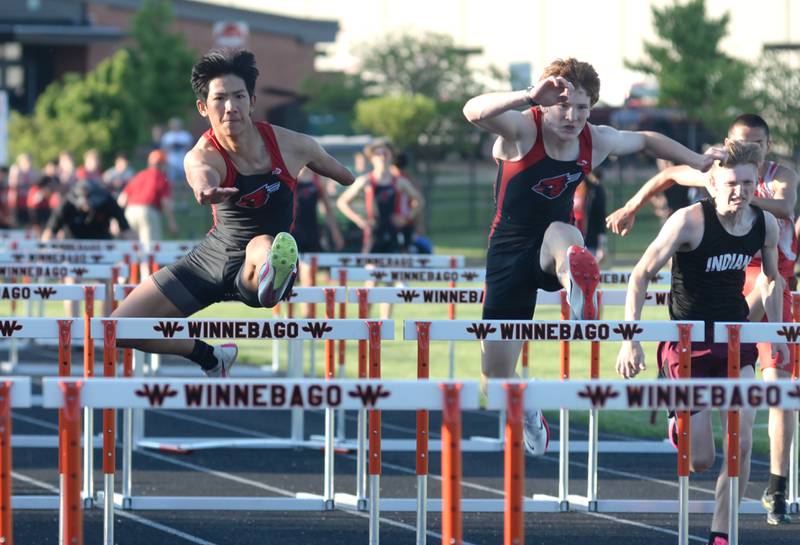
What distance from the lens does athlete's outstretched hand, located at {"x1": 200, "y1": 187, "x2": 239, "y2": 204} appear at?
692 cm

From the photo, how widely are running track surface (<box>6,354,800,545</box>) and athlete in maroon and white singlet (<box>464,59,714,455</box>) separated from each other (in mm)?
709

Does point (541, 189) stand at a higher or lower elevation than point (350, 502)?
higher

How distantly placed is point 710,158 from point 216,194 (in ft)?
7.39

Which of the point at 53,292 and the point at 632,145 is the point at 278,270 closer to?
the point at 53,292

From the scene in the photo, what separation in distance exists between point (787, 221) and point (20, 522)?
443 cm

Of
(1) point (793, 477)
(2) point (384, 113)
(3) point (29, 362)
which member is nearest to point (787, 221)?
(1) point (793, 477)

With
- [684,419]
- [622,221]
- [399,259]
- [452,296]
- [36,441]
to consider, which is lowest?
[36,441]

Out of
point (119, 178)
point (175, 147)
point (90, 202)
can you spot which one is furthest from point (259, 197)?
point (175, 147)

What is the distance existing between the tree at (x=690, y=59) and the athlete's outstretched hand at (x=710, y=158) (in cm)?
3169

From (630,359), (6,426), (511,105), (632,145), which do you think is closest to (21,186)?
(632,145)

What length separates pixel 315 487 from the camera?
9.52 meters

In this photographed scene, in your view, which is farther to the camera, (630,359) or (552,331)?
(630,359)

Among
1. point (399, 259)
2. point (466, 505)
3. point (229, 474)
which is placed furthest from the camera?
point (399, 259)

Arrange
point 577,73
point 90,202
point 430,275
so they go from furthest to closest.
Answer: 1. point 90,202
2. point 430,275
3. point 577,73
